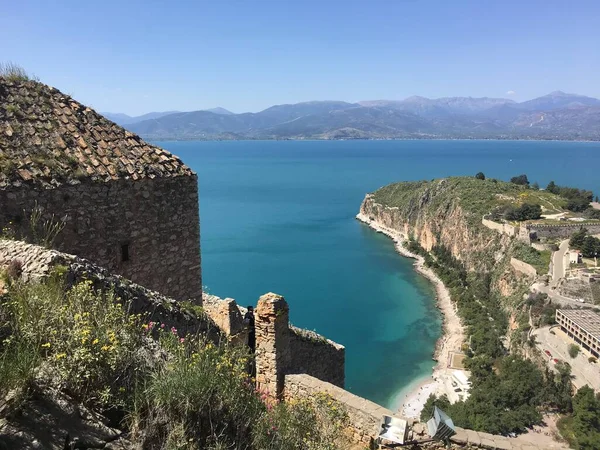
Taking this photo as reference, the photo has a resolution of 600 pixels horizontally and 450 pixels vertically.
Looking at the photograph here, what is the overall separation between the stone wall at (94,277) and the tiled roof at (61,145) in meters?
1.81

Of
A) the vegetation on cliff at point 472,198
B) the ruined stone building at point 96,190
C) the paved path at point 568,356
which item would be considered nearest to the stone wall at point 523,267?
the paved path at point 568,356

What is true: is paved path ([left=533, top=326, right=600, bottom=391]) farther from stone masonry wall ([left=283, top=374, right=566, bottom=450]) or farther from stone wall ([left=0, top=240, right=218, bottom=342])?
stone wall ([left=0, top=240, right=218, bottom=342])

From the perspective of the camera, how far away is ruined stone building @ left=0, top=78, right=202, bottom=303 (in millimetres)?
6633

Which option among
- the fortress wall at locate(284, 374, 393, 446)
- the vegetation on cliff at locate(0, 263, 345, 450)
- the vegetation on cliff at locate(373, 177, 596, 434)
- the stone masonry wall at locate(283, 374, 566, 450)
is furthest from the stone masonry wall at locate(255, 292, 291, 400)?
the vegetation on cliff at locate(373, 177, 596, 434)

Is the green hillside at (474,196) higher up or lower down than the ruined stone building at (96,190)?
lower down

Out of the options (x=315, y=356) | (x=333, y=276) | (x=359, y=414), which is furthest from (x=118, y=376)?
(x=333, y=276)

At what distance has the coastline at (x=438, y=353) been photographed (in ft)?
121

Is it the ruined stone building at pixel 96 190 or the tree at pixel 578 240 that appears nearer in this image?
the ruined stone building at pixel 96 190

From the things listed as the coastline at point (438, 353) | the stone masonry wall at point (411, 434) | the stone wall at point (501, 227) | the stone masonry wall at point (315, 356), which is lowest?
the coastline at point (438, 353)

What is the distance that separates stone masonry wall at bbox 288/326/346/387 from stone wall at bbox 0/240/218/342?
9.29ft

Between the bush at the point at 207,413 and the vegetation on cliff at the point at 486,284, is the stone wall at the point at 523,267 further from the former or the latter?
the bush at the point at 207,413

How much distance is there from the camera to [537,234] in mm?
54281

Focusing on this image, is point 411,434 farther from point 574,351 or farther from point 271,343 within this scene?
point 574,351

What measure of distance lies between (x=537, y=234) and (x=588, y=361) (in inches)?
938
